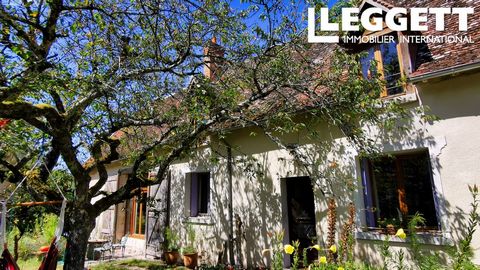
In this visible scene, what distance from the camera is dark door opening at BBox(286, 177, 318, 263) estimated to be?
8.10 meters

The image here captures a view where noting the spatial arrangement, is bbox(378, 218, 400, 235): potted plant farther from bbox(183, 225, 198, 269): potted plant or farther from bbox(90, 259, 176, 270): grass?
bbox(90, 259, 176, 270): grass

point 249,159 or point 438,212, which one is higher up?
point 249,159

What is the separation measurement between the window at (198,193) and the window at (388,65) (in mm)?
6052

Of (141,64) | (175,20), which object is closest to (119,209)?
(141,64)

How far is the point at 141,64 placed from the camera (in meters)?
6.79

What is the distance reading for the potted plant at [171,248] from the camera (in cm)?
969

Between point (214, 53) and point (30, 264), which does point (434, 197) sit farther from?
point (30, 264)

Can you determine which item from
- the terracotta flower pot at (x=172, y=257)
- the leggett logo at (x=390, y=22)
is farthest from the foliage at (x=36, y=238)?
the leggett logo at (x=390, y=22)

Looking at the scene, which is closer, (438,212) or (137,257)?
(438,212)

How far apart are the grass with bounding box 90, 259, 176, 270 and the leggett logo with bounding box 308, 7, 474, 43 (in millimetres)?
7541

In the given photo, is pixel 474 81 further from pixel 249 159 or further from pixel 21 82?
pixel 21 82

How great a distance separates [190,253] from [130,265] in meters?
1.94

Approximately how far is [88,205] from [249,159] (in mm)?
4125

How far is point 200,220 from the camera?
32.8 ft
